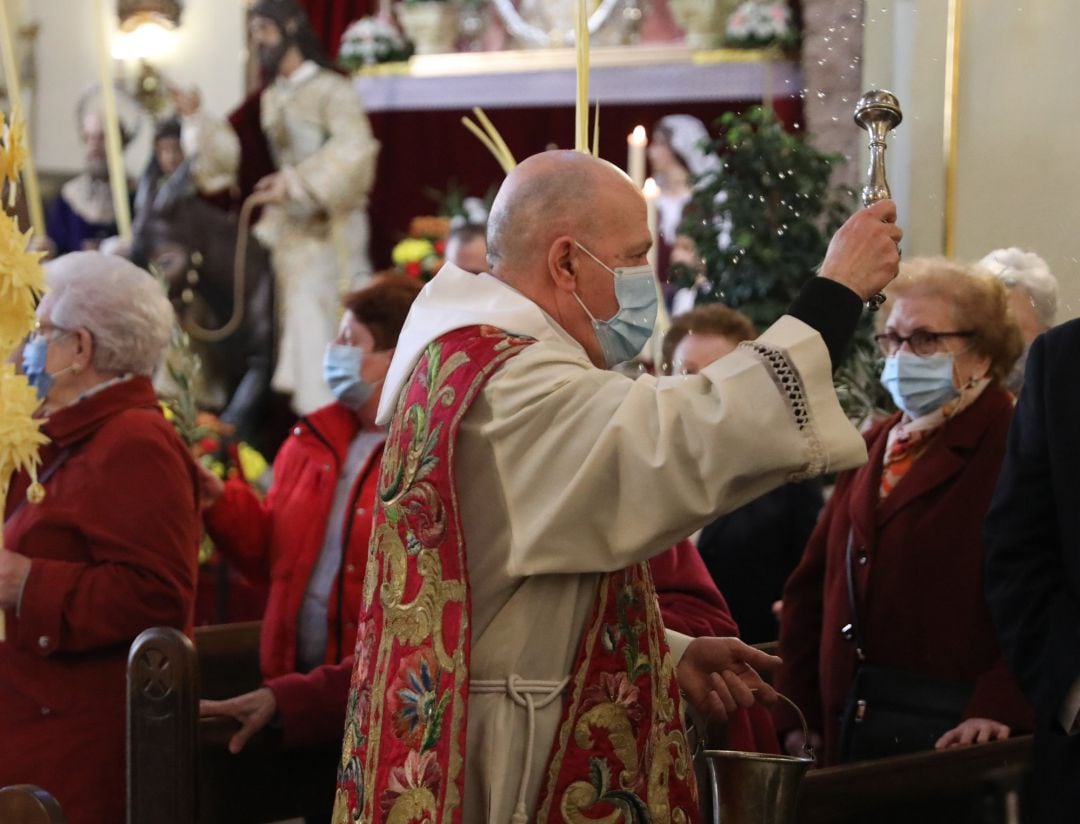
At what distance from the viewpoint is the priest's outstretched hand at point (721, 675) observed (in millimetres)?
2227

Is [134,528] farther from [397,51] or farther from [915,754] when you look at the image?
[397,51]

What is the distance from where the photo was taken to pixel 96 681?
3082mm

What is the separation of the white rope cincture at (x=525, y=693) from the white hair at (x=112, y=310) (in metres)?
1.58

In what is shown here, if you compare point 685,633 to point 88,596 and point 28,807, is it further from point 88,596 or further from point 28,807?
point 88,596

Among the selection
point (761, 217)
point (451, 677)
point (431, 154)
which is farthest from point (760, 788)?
point (431, 154)

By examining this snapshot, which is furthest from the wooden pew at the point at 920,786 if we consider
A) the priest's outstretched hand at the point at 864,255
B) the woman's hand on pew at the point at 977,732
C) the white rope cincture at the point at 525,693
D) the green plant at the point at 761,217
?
the green plant at the point at 761,217

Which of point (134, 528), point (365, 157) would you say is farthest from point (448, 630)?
point (365, 157)

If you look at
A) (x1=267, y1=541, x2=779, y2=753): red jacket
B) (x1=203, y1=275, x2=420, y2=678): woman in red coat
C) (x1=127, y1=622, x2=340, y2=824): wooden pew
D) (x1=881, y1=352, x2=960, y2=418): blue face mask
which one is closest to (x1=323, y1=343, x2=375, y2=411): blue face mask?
(x1=203, y1=275, x2=420, y2=678): woman in red coat

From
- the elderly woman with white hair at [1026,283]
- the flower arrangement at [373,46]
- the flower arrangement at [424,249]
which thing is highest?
the flower arrangement at [373,46]

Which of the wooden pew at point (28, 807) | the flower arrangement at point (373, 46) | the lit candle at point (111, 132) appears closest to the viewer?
the wooden pew at point (28, 807)

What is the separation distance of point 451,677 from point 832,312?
2.18ft

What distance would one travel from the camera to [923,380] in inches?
125

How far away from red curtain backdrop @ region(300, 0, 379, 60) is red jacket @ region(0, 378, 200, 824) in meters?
6.21

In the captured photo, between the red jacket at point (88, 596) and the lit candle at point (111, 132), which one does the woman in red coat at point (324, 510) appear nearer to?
the red jacket at point (88, 596)
